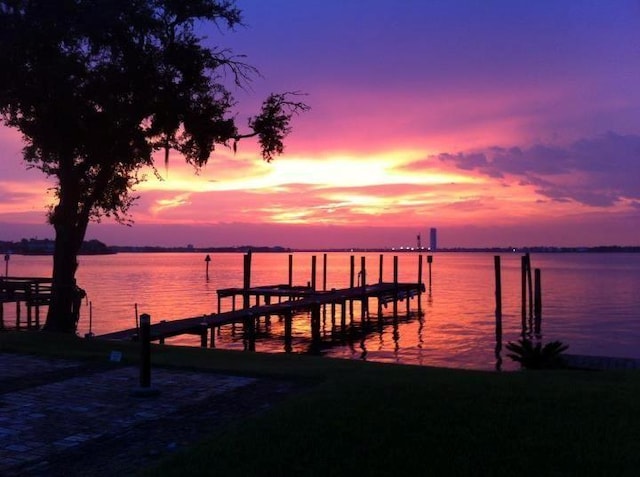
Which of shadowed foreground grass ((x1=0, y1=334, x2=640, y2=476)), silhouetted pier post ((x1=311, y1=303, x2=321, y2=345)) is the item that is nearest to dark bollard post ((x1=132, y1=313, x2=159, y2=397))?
shadowed foreground grass ((x1=0, y1=334, x2=640, y2=476))

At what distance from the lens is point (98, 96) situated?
16.9 metres

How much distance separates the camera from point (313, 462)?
5.95 meters

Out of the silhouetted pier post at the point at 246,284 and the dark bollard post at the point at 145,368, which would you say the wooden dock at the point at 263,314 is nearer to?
the silhouetted pier post at the point at 246,284

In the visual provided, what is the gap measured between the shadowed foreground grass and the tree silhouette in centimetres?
1075

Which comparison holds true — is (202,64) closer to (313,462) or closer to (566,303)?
(313,462)

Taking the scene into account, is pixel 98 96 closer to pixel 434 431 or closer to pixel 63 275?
pixel 63 275

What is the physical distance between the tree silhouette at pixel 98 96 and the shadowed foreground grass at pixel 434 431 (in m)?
10.8

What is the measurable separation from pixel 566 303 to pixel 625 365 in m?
38.7

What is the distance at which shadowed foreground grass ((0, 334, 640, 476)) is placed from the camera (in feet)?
19.2

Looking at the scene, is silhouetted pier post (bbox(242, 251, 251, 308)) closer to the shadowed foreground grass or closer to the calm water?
the calm water

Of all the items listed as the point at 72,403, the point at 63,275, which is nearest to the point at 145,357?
the point at 72,403

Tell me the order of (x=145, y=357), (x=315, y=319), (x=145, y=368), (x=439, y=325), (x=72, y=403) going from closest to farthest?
1. (x=72, y=403)
2. (x=145, y=368)
3. (x=145, y=357)
4. (x=315, y=319)
5. (x=439, y=325)

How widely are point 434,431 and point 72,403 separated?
16.4ft

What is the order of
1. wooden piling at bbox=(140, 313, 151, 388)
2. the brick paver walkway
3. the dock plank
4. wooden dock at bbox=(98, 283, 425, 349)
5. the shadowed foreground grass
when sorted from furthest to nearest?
wooden dock at bbox=(98, 283, 425, 349), the dock plank, wooden piling at bbox=(140, 313, 151, 388), the brick paver walkway, the shadowed foreground grass
